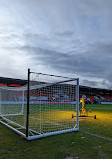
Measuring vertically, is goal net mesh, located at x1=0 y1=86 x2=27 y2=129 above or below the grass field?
above

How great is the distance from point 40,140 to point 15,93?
7439 mm

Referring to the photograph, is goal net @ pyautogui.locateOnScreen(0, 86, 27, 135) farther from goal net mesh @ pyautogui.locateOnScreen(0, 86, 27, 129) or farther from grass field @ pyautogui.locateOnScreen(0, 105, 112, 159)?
grass field @ pyautogui.locateOnScreen(0, 105, 112, 159)

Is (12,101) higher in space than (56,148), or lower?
higher

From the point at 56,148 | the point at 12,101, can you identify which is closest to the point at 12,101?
the point at 12,101

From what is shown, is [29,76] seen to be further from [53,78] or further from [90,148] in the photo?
[90,148]

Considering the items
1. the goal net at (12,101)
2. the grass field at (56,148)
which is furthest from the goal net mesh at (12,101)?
the grass field at (56,148)

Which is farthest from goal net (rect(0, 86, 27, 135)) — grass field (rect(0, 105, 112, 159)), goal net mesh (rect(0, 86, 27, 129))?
grass field (rect(0, 105, 112, 159))

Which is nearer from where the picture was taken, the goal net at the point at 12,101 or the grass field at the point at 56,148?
the grass field at the point at 56,148

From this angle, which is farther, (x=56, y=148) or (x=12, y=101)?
(x=12, y=101)

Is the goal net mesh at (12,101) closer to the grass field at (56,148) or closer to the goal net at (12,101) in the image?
the goal net at (12,101)

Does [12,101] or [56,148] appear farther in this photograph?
[12,101]

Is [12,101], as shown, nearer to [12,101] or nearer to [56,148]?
[12,101]

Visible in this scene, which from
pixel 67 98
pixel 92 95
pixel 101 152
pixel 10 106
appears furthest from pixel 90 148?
pixel 92 95

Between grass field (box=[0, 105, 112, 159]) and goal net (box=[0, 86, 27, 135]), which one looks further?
goal net (box=[0, 86, 27, 135])
